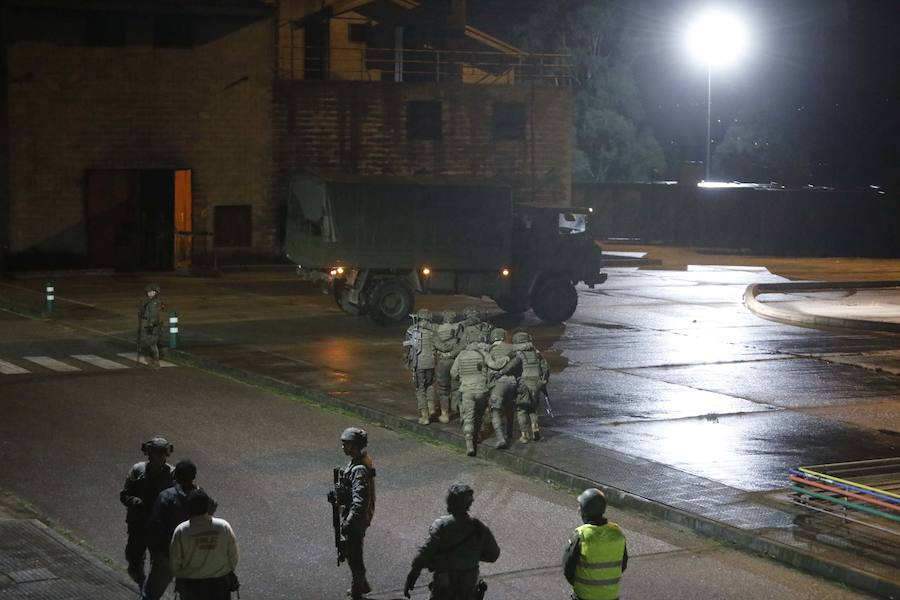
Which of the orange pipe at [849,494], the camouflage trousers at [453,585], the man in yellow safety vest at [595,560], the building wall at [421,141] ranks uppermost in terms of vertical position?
the building wall at [421,141]

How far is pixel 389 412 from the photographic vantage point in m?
17.8

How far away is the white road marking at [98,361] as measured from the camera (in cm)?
2264

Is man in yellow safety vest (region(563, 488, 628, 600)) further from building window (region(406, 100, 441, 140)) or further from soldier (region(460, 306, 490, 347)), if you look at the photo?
building window (region(406, 100, 441, 140))

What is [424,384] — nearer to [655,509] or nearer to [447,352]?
[447,352]

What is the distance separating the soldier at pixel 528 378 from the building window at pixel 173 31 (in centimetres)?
3026

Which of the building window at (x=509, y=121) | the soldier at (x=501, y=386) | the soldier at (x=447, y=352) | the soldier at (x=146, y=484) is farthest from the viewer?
the building window at (x=509, y=121)

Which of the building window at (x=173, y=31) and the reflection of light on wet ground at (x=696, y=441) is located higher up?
the building window at (x=173, y=31)

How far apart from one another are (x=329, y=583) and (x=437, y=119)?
1439 inches

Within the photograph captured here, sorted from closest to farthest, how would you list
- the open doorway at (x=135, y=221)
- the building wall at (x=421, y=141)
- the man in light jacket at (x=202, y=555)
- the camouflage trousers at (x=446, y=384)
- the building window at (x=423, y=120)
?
1. the man in light jacket at (x=202, y=555)
2. the camouflage trousers at (x=446, y=384)
3. the open doorway at (x=135, y=221)
4. the building wall at (x=421, y=141)
5. the building window at (x=423, y=120)

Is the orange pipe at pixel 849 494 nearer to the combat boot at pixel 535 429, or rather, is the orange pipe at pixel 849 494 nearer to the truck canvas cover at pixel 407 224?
the combat boot at pixel 535 429

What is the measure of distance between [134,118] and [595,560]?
3677 centimetres

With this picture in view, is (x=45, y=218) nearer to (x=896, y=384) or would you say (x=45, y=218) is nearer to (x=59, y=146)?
(x=59, y=146)

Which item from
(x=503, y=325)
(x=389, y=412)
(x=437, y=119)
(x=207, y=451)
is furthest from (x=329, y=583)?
(x=437, y=119)

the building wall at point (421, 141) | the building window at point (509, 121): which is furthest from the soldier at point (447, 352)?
the building window at point (509, 121)
